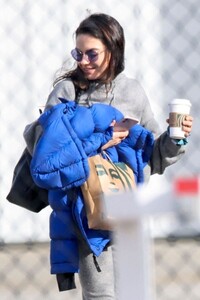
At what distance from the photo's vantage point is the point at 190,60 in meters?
6.00

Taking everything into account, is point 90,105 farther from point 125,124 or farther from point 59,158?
point 59,158

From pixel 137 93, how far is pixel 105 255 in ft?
1.92

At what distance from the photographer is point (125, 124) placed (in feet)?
12.2

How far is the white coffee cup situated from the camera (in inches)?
142

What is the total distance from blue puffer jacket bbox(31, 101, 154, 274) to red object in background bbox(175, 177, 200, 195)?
1.80m

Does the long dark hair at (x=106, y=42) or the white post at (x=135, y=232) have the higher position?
the white post at (x=135, y=232)

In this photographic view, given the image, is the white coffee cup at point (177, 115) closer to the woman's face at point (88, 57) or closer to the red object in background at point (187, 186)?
the woman's face at point (88, 57)

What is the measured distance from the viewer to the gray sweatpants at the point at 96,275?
380 cm

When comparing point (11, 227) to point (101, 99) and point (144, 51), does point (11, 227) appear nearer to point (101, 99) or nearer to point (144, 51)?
point (144, 51)

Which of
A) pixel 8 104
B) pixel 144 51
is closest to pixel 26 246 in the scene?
pixel 8 104

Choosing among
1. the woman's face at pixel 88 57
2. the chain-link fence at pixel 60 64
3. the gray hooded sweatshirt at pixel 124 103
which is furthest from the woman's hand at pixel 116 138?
the chain-link fence at pixel 60 64

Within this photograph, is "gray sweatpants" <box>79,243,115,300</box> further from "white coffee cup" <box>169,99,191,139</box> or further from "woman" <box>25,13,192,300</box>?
"white coffee cup" <box>169,99,191,139</box>

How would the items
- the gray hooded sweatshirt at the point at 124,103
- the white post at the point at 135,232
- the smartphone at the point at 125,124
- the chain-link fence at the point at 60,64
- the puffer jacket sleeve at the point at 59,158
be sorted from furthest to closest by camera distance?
1. the chain-link fence at the point at 60,64
2. the gray hooded sweatshirt at the point at 124,103
3. the smartphone at the point at 125,124
4. the puffer jacket sleeve at the point at 59,158
5. the white post at the point at 135,232

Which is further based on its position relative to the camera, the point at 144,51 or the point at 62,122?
the point at 144,51
